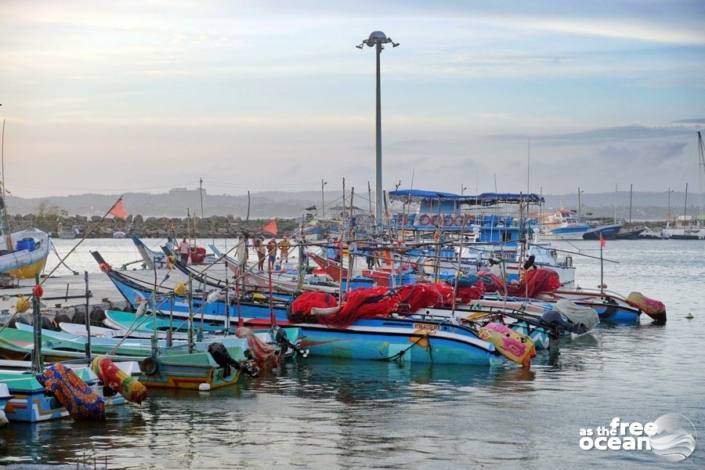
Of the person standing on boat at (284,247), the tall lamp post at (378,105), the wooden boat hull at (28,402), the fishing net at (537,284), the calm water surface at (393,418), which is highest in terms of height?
the tall lamp post at (378,105)

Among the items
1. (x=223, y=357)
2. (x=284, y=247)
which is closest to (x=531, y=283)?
(x=284, y=247)

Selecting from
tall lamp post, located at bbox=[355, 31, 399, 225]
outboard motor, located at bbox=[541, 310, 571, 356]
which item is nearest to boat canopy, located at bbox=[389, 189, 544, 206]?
tall lamp post, located at bbox=[355, 31, 399, 225]

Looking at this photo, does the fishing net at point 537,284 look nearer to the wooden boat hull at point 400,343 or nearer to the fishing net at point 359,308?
the fishing net at point 359,308

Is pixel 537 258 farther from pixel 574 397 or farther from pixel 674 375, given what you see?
pixel 574 397

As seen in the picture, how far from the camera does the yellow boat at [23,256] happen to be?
42.9m

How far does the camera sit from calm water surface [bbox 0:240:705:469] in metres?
16.2

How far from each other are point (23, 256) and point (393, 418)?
28.1 metres

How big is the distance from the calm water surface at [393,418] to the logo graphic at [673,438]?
239 mm

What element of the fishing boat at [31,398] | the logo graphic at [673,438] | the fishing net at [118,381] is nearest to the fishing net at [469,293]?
the logo graphic at [673,438]

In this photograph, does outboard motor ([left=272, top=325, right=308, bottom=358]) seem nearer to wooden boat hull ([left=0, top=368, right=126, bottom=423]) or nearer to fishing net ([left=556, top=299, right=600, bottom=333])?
wooden boat hull ([left=0, top=368, right=126, bottom=423])

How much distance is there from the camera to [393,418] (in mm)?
19219

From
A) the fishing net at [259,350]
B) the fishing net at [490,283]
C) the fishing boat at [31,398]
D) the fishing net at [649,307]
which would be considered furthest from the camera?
the fishing net at [649,307]

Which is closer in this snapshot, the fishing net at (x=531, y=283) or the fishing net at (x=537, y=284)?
the fishing net at (x=531, y=283)

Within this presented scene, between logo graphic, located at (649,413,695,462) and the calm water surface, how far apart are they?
0.24m
